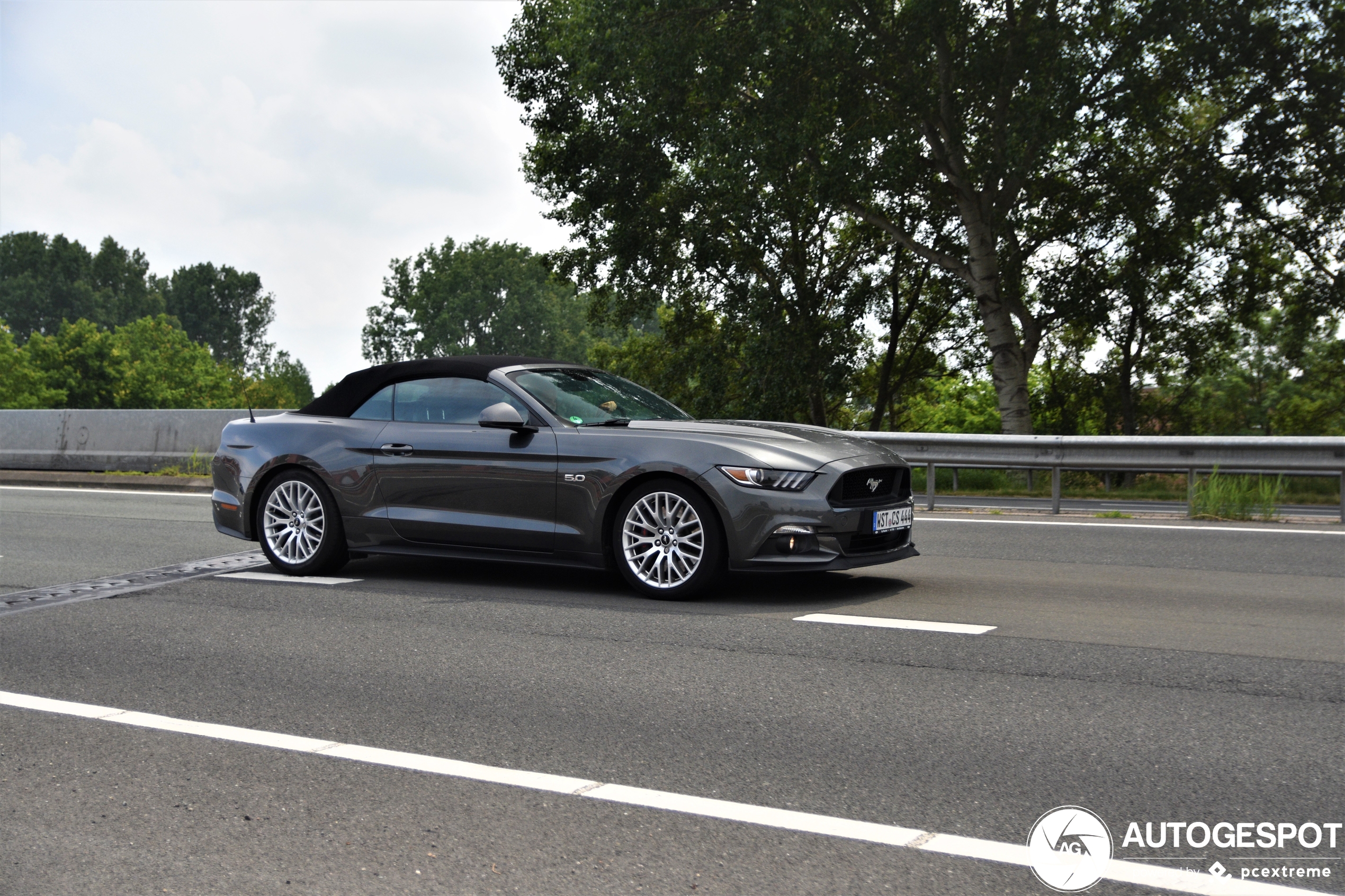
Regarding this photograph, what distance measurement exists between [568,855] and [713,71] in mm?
21105

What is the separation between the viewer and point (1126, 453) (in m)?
13.0

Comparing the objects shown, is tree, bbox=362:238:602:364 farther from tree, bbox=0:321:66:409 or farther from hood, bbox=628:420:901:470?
hood, bbox=628:420:901:470

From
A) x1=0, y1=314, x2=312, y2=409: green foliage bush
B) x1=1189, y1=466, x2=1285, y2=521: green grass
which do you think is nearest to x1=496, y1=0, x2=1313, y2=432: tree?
x1=1189, y1=466, x2=1285, y2=521: green grass

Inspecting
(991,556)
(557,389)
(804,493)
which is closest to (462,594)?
(557,389)

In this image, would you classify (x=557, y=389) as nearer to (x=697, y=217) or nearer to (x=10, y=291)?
(x=697, y=217)

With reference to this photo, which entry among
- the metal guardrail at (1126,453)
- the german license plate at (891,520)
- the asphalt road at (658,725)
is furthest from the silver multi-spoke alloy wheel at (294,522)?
the metal guardrail at (1126,453)

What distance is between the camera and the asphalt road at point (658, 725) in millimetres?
3305

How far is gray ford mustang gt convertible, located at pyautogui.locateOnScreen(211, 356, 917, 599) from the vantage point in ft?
22.8

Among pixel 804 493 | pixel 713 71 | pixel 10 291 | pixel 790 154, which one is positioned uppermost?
pixel 10 291

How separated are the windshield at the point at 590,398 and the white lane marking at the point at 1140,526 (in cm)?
439

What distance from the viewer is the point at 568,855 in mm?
3320

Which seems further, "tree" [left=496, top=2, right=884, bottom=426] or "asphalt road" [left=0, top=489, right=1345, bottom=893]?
"tree" [left=496, top=2, right=884, bottom=426]

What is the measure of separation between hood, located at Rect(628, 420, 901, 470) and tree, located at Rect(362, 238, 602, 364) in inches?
3827

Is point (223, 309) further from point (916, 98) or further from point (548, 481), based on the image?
point (548, 481)
